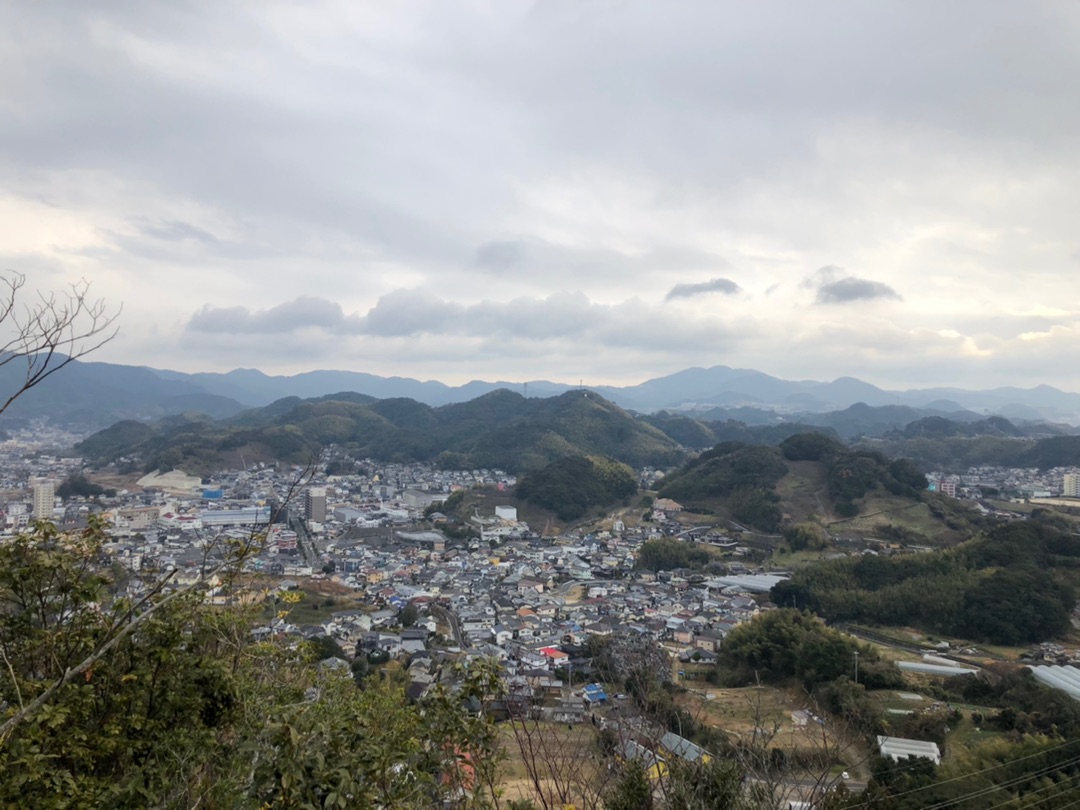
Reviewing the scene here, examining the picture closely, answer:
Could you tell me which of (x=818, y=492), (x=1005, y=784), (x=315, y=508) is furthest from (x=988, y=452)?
(x=1005, y=784)

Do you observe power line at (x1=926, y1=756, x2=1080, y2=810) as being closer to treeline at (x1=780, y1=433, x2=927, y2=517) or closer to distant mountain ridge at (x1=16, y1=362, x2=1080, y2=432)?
treeline at (x1=780, y1=433, x2=927, y2=517)

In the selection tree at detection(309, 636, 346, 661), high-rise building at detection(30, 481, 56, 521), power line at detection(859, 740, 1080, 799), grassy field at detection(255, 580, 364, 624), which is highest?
power line at detection(859, 740, 1080, 799)

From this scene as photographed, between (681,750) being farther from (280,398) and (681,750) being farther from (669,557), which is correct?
(280,398)

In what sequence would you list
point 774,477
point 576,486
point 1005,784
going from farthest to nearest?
point 576,486 → point 774,477 → point 1005,784

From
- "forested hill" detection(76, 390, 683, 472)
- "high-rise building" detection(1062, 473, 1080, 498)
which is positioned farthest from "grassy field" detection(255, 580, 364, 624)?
"high-rise building" detection(1062, 473, 1080, 498)

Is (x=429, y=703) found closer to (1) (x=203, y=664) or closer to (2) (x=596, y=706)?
(1) (x=203, y=664)

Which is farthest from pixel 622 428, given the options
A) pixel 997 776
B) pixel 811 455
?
pixel 997 776
